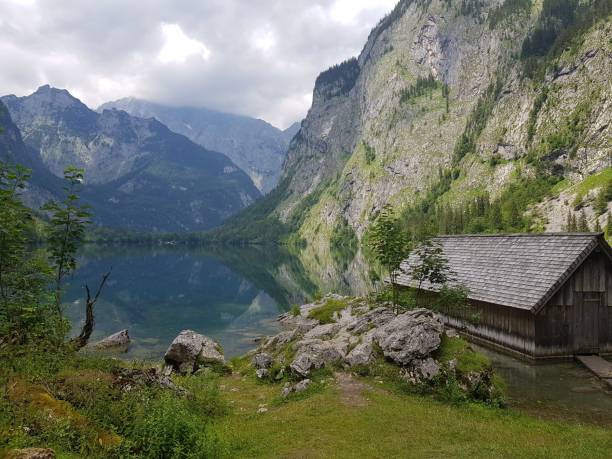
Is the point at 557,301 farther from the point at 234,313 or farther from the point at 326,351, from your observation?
the point at 234,313

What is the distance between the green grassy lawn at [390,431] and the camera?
573 inches

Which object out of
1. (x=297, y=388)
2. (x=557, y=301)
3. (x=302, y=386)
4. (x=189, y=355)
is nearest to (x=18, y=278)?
(x=189, y=355)

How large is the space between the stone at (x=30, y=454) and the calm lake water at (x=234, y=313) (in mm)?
20171

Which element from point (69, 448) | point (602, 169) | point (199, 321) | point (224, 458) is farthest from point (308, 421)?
point (602, 169)

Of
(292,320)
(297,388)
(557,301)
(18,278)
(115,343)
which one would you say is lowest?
(115,343)

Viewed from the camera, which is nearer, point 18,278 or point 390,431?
point 390,431

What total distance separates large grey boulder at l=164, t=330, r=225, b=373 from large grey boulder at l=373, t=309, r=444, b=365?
11.4 meters

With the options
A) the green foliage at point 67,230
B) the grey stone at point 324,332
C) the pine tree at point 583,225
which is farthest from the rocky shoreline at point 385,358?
the pine tree at point 583,225

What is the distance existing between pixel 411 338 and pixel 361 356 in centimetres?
290

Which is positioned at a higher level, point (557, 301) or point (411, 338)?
point (557, 301)

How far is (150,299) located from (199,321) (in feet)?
86.6

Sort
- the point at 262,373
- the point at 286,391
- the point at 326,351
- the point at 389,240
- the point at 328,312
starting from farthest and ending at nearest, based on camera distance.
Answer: the point at 328,312, the point at 389,240, the point at 262,373, the point at 326,351, the point at 286,391

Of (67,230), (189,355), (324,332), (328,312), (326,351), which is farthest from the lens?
(328,312)

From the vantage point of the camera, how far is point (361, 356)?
24.0 meters
